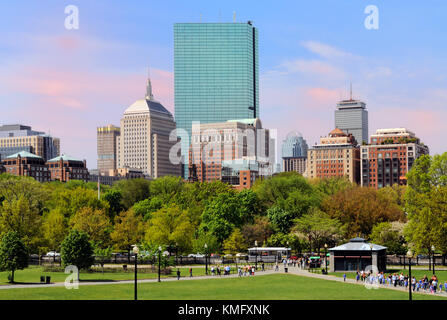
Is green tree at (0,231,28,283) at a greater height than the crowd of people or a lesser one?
greater

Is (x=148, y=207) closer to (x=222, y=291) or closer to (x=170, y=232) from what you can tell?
(x=170, y=232)

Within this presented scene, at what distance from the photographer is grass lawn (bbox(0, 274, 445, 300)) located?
182 ft

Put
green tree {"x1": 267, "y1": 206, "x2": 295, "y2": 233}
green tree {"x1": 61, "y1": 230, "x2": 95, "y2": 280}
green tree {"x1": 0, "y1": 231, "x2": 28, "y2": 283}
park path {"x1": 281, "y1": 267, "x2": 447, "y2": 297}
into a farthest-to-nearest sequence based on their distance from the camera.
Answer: green tree {"x1": 267, "y1": 206, "x2": 295, "y2": 233} < green tree {"x1": 61, "y1": 230, "x2": 95, "y2": 280} < green tree {"x1": 0, "y1": 231, "x2": 28, "y2": 283} < park path {"x1": 281, "y1": 267, "x2": 447, "y2": 297}

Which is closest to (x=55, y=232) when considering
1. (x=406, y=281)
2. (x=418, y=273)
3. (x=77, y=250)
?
(x=77, y=250)

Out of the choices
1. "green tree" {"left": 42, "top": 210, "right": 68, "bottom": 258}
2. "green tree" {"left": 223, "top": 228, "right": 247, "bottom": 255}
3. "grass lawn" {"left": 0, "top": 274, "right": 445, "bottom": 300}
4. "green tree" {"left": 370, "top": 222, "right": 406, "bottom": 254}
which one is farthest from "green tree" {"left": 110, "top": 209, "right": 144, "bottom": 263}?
"grass lawn" {"left": 0, "top": 274, "right": 445, "bottom": 300}

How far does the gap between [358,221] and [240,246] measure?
2168 cm

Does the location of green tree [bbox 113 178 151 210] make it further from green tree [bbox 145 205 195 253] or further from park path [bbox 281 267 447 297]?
park path [bbox 281 267 447 297]

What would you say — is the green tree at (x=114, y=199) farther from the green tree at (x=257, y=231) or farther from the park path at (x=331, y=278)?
the park path at (x=331, y=278)

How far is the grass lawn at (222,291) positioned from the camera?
55438 millimetres

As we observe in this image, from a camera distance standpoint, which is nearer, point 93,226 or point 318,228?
point 93,226

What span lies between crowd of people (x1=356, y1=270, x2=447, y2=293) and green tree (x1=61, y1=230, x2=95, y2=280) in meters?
29.9

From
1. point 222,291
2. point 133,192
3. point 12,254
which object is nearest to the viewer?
point 222,291

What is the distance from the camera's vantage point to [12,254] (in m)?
68.2

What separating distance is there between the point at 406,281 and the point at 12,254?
3891cm
